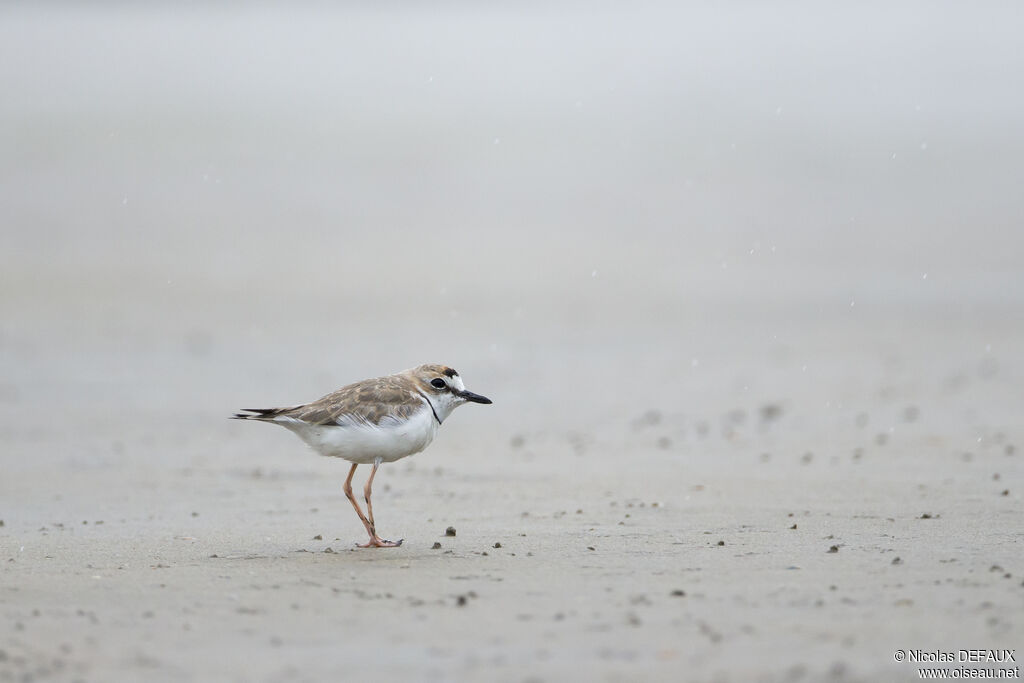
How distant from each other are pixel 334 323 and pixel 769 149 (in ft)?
32.0

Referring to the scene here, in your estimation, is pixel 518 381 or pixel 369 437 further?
pixel 518 381

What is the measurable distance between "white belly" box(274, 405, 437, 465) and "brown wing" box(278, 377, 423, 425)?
4cm

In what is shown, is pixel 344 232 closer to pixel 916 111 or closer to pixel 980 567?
pixel 916 111

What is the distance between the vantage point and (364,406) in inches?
276

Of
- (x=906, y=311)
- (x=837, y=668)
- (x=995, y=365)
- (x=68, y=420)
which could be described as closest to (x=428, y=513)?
(x=837, y=668)

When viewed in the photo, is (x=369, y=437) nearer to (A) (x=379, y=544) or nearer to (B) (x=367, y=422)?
→ (B) (x=367, y=422)

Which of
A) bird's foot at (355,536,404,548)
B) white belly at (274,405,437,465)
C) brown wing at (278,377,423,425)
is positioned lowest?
bird's foot at (355,536,404,548)

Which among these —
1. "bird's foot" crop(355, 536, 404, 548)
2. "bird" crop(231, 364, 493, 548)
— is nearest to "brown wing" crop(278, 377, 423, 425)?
"bird" crop(231, 364, 493, 548)

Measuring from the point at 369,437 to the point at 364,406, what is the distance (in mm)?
193

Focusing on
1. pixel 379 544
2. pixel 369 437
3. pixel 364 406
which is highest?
pixel 364 406

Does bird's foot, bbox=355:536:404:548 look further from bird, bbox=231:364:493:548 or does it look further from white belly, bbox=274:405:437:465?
white belly, bbox=274:405:437:465

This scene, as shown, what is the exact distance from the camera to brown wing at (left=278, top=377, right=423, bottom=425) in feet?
22.9

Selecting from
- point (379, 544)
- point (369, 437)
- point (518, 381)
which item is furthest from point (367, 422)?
point (518, 381)

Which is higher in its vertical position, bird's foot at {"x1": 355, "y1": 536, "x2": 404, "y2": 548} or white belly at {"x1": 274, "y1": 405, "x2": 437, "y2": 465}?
white belly at {"x1": 274, "y1": 405, "x2": 437, "y2": 465}
